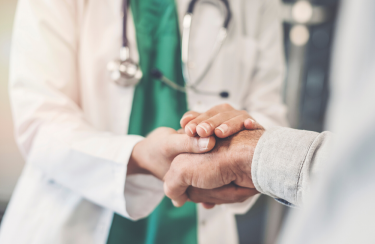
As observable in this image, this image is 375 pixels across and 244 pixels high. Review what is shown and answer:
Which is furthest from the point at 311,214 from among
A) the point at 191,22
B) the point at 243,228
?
the point at 243,228

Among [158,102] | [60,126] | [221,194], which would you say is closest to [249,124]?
[221,194]

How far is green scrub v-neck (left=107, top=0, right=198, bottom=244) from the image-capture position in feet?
2.01

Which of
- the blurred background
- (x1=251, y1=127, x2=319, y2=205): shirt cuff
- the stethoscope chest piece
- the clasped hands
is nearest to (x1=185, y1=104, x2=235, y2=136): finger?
the clasped hands

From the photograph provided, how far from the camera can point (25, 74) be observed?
0.56m

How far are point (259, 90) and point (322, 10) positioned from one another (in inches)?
37.8

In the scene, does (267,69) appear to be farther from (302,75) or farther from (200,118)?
(302,75)

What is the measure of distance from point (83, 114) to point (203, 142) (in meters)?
0.37

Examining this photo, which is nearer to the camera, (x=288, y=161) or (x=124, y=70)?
(x=288, y=161)

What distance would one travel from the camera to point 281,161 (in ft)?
1.18

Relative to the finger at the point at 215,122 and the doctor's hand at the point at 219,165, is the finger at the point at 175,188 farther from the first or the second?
the finger at the point at 215,122

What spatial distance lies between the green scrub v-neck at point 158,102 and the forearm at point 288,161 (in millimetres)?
251

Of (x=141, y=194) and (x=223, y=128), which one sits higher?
(x=223, y=128)

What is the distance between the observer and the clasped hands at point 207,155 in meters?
0.42

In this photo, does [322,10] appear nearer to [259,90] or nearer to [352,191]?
[259,90]
